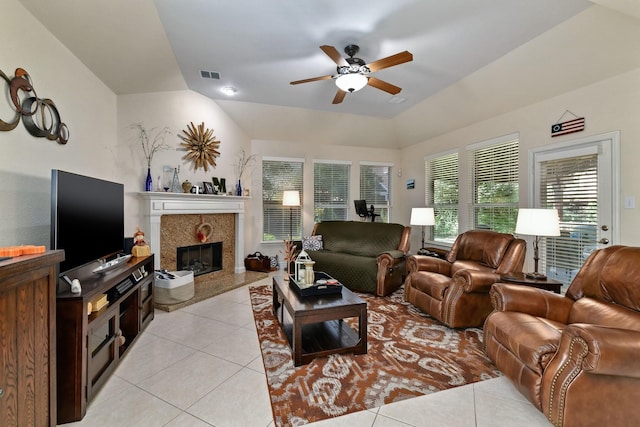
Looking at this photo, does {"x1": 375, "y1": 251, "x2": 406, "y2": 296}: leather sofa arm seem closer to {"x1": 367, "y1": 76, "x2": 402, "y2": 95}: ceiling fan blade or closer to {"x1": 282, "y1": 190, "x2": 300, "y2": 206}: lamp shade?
{"x1": 282, "y1": 190, "x2": 300, "y2": 206}: lamp shade

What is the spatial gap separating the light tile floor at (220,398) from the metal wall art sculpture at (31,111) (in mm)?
1853

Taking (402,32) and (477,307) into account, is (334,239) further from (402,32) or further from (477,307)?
(402,32)

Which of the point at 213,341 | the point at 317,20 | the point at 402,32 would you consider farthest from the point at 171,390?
the point at 402,32

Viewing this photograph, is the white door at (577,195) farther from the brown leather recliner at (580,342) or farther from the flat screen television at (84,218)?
the flat screen television at (84,218)

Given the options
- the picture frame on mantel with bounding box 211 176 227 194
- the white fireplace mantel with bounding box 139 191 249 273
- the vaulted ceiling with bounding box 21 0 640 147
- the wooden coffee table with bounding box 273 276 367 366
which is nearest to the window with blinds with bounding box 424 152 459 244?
the vaulted ceiling with bounding box 21 0 640 147

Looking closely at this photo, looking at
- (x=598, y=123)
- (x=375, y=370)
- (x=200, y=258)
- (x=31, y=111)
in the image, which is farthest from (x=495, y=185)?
(x=31, y=111)

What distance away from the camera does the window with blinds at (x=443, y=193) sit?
16.1 feet

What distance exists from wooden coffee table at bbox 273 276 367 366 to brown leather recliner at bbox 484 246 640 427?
967 millimetres

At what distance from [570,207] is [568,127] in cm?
92

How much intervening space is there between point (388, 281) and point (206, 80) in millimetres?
3661

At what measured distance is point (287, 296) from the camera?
2473mm

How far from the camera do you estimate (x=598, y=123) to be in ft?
9.61

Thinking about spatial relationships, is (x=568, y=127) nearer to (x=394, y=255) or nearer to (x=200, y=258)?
(x=394, y=255)

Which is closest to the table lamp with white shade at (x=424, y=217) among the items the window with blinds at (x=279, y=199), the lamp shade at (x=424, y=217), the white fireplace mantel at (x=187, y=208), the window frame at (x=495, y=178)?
the lamp shade at (x=424, y=217)
